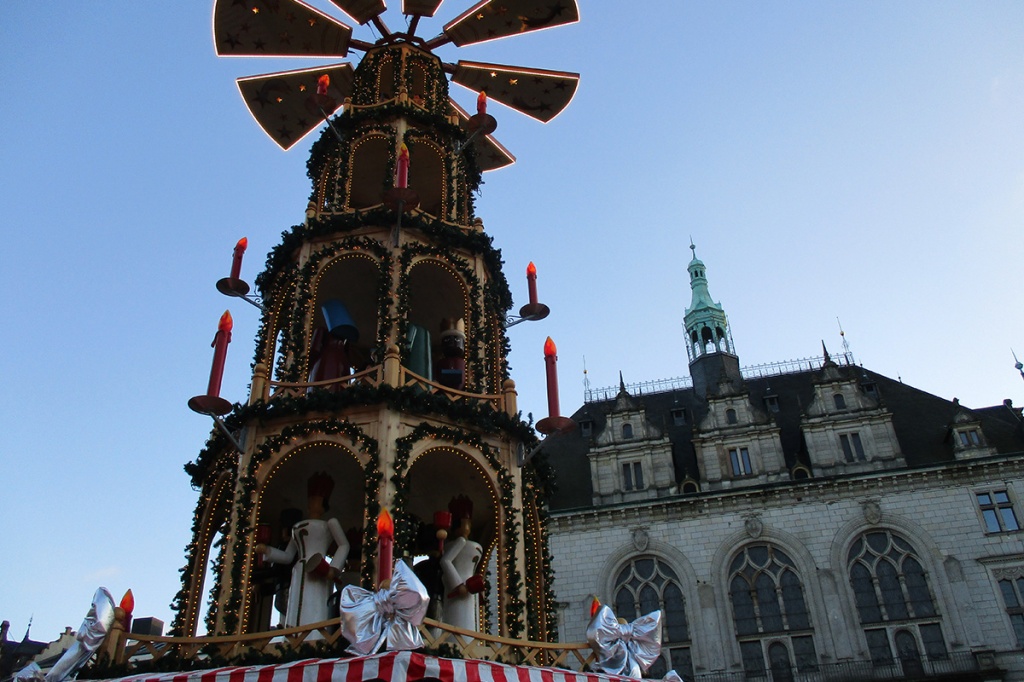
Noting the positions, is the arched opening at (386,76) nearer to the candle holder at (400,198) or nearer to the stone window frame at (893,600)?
the candle holder at (400,198)

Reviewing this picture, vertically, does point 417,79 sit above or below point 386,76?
above

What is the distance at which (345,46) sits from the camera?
15172 mm

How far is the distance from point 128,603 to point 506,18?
1254cm

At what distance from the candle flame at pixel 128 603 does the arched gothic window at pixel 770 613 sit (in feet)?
77.4

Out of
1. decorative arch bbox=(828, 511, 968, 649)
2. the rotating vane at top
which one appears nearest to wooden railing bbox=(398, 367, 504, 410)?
the rotating vane at top

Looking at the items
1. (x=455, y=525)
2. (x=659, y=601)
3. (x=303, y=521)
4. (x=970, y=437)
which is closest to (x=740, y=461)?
(x=659, y=601)

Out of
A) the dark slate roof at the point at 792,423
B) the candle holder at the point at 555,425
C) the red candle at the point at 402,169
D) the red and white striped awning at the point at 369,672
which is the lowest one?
the red and white striped awning at the point at 369,672

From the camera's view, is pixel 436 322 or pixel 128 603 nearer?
pixel 128 603

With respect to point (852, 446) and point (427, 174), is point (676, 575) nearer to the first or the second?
point (852, 446)

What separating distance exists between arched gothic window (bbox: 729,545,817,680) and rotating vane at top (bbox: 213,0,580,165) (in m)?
18.9

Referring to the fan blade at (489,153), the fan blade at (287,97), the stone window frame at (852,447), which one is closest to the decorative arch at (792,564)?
the stone window frame at (852,447)

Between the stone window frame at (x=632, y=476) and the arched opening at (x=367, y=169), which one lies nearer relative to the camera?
the arched opening at (x=367, y=169)

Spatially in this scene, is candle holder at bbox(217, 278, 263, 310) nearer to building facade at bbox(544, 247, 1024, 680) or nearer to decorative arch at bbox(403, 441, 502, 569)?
decorative arch at bbox(403, 441, 502, 569)

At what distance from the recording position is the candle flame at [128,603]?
8.21 meters
